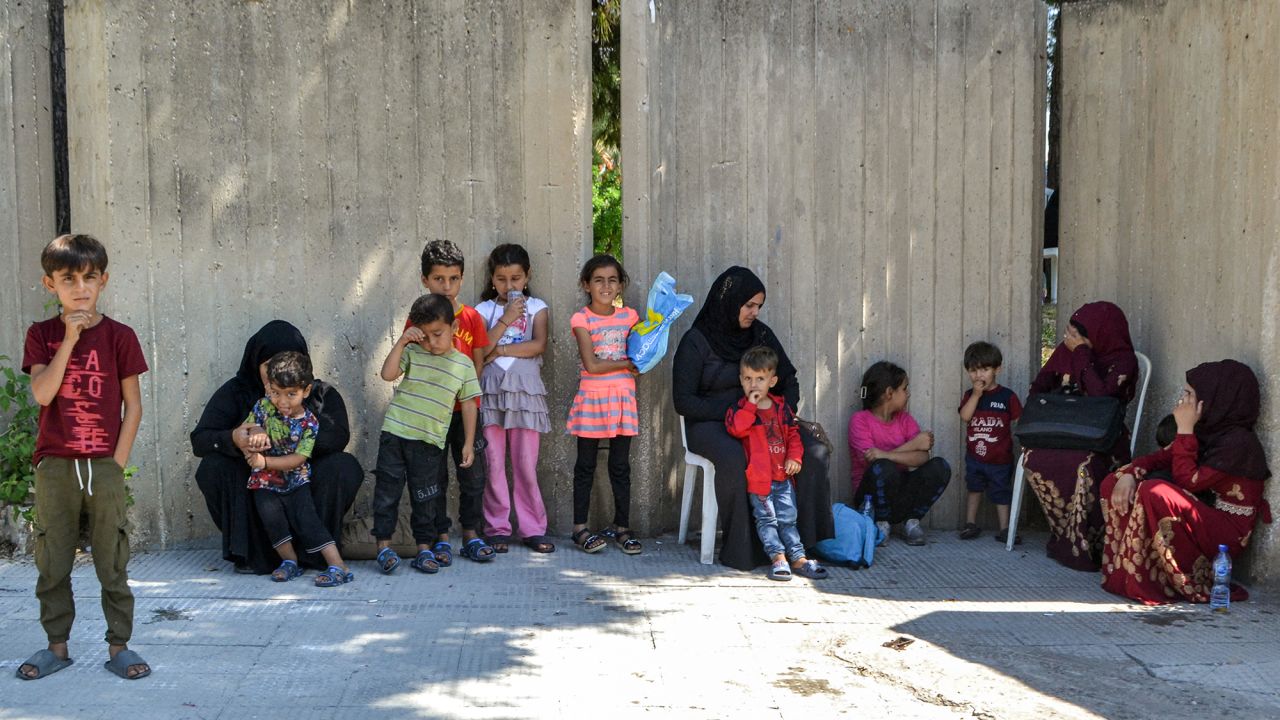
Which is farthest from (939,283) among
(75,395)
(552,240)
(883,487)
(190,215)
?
(75,395)

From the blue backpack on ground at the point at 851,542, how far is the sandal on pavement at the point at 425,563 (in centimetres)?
189

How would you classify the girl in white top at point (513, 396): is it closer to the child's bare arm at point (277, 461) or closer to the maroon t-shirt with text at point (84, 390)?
the child's bare arm at point (277, 461)

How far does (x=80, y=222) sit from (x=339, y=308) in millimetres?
1332

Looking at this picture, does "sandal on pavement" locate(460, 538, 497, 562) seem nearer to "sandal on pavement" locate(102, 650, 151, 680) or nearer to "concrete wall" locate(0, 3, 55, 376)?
"sandal on pavement" locate(102, 650, 151, 680)

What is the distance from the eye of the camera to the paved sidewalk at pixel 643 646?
402 cm

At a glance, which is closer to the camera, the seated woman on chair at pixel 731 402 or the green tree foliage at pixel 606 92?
the seated woman on chair at pixel 731 402

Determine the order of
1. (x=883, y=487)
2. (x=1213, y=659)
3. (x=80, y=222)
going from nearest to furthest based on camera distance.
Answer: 1. (x=1213, y=659)
2. (x=80, y=222)
3. (x=883, y=487)

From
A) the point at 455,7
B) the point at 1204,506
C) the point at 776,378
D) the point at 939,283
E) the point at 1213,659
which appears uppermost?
the point at 455,7

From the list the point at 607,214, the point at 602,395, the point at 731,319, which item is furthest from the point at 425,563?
the point at 607,214

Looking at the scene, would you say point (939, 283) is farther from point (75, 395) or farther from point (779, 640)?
point (75, 395)

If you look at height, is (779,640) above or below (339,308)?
below

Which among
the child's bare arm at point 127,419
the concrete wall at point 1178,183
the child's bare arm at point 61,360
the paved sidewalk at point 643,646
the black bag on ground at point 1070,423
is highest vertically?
the concrete wall at point 1178,183

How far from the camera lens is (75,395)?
4.12 metres

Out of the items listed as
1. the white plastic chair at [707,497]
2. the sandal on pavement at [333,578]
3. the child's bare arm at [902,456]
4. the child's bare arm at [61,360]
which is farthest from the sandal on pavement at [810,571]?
the child's bare arm at [61,360]
